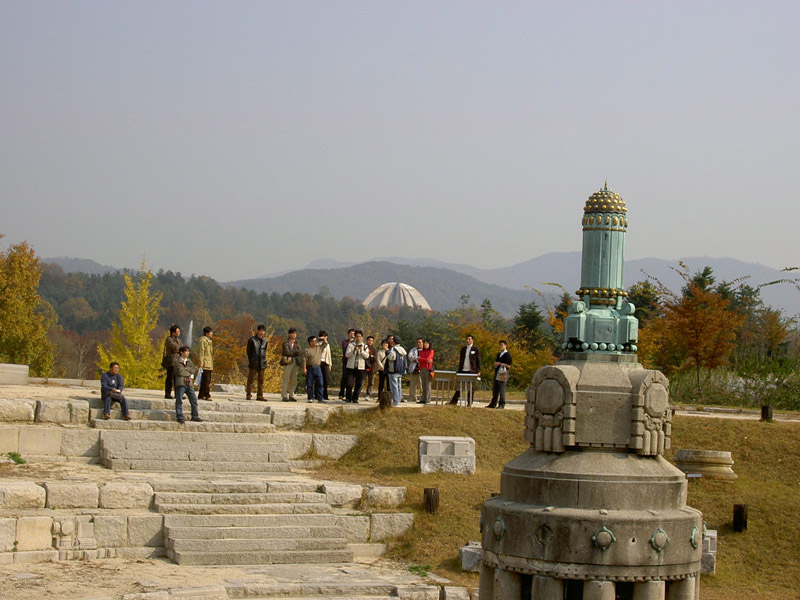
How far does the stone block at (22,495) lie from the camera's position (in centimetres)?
1433

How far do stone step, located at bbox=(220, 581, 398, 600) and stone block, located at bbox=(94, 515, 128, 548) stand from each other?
7.12 ft

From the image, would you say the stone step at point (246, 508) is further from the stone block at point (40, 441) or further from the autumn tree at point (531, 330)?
the autumn tree at point (531, 330)

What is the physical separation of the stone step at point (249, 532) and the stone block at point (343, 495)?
816mm

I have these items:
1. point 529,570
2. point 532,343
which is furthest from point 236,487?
point 532,343

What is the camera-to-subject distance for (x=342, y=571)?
14.2 metres

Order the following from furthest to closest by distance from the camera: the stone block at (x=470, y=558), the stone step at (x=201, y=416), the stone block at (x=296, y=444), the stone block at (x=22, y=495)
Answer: the stone block at (x=296, y=444), the stone step at (x=201, y=416), the stone block at (x=22, y=495), the stone block at (x=470, y=558)

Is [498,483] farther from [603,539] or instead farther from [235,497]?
[603,539]

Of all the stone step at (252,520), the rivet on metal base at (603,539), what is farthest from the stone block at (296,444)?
the rivet on metal base at (603,539)

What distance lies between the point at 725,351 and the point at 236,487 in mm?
17633

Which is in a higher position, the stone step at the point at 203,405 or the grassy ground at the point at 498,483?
the stone step at the point at 203,405

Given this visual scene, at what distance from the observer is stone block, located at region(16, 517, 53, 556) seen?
13648mm

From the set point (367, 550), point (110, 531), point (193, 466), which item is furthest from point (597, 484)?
point (193, 466)

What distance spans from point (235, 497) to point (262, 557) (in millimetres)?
1338

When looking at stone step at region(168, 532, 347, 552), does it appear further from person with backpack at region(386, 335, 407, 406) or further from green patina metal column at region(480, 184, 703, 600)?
person with backpack at region(386, 335, 407, 406)
